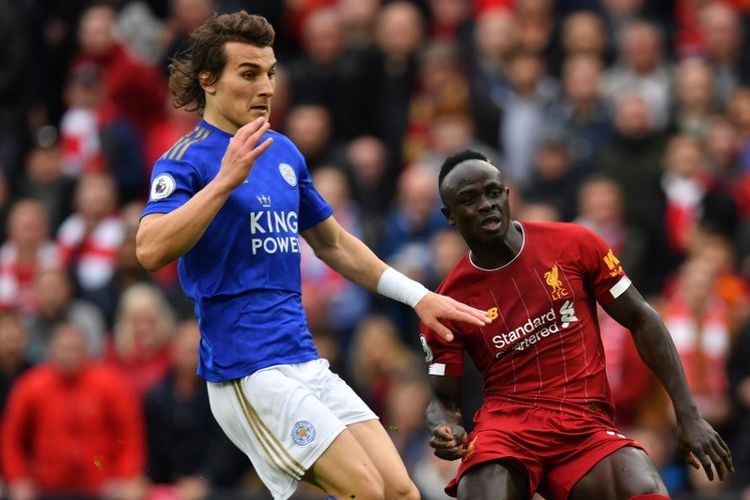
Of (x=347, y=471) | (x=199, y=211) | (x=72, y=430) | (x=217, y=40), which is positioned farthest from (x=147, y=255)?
(x=72, y=430)

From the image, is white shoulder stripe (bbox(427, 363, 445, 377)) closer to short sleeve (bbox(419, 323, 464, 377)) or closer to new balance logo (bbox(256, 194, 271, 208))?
short sleeve (bbox(419, 323, 464, 377))

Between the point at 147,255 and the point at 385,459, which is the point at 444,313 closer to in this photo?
the point at 385,459

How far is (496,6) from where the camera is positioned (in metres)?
15.2

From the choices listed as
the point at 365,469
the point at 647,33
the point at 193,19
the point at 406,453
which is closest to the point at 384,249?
the point at 406,453

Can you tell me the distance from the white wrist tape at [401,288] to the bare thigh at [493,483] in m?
0.84

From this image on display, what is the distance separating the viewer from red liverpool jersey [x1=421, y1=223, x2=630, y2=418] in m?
7.72

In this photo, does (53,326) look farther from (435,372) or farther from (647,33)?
(435,372)

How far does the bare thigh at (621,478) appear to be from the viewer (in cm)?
734

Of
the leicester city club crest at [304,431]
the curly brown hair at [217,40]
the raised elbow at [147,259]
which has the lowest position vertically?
the leicester city club crest at [304,431]

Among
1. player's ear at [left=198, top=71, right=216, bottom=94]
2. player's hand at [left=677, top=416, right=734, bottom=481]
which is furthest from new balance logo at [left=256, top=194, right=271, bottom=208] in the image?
player's hand at [left=677, top=416, right=734, bottom=481]

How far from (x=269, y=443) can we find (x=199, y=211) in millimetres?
1161

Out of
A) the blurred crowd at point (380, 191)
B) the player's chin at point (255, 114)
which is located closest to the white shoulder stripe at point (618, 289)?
the player's chin at point (255, 114)

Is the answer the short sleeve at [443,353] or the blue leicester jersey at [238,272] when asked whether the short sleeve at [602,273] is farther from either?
the blue leicester jersey at [238,272]

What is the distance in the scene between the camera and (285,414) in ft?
23.4
